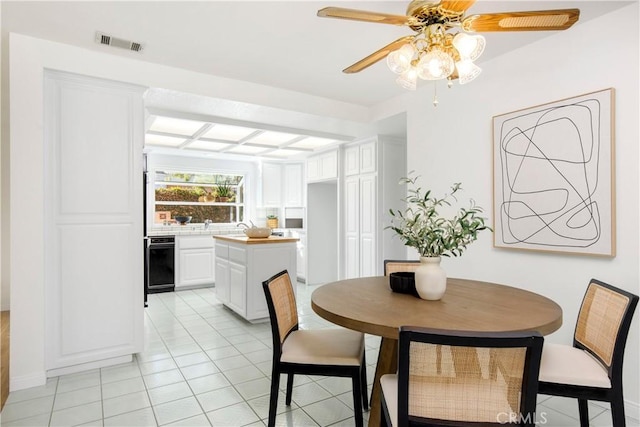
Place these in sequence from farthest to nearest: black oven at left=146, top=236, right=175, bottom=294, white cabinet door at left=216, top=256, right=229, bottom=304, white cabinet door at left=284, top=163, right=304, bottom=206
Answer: white cabinet door at left=284, top=163, right=304, bottom=206 → black oven at left=146, top=236, right=175, bottom=294 → white cabinet door at left=216, top=256, right=229, bottom=304

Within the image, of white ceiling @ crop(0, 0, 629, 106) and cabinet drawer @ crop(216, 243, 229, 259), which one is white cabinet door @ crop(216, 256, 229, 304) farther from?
white ceiling @ crop(0, 0, 629, 106)

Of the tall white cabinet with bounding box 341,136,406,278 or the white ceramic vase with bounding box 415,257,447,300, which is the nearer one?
the white ceramic vase with bounding box 415,257,447,300

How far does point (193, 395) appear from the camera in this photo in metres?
2.44

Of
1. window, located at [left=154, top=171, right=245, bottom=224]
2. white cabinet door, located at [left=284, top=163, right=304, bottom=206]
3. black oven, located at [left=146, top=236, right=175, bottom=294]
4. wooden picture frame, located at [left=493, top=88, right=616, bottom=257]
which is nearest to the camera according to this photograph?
wooden picture frame, located at [left=493, top=88, right=616, bottom=257]

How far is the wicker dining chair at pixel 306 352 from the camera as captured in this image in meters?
1.85

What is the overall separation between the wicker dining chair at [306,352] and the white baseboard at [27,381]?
6.05ft

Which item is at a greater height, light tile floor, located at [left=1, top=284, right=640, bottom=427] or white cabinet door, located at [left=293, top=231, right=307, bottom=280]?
white cabinet door, located at [left=293, top=231, right=307, bottom=280]

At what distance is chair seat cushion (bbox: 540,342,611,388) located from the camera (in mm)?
1592

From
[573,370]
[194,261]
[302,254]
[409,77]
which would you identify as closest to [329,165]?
[302,254]

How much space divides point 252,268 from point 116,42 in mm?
2427

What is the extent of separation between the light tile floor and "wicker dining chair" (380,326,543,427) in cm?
109

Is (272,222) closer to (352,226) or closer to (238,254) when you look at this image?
(352,226)

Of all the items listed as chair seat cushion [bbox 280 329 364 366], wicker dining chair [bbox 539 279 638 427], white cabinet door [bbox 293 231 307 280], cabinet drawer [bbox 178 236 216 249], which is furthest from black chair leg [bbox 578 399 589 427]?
cabinet drawer [bbox 178 236 216 249]

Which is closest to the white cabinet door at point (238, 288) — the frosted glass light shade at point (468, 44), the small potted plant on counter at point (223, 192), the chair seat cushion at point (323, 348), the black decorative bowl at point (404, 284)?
the chair seat cushion at point (323, 348)
